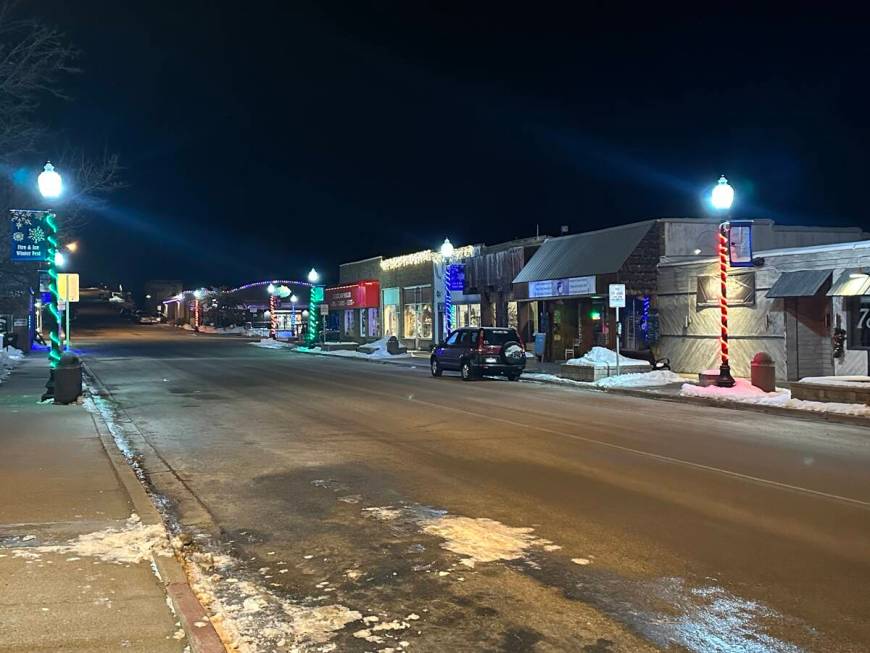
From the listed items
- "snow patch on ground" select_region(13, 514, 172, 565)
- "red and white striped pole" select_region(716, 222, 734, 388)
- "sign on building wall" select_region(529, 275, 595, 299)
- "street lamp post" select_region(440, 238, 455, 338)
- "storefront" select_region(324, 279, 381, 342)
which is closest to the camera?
"snow patch on ground" select_region(13, 514, 172, 565)

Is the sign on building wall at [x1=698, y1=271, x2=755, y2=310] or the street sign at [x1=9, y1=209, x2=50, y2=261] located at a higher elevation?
the street sign at [x1=9, y1=209, x2=50, y2=261]

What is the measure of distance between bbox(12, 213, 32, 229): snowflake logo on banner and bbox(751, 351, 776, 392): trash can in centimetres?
1692

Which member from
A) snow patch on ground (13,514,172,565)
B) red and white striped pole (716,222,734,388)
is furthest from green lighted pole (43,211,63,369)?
red and white striped pole (716,222,734,388)

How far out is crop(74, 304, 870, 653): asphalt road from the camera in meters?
5.21

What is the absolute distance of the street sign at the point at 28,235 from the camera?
17.8m

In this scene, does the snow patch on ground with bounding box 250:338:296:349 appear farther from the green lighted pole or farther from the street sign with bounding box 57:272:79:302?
the green lighted pole

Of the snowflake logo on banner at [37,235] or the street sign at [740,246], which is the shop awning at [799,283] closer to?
the street sign at [740,246]

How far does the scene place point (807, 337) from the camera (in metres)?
22.1

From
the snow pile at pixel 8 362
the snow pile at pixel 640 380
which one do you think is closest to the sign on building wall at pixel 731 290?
the snow pile at pixel 640 380

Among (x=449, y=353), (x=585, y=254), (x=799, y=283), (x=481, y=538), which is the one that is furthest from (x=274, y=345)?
(x=481, y=538)

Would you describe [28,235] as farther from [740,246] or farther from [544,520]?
[740,246]

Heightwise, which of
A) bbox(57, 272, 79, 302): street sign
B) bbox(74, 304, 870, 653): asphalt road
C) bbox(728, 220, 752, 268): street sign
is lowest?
bbox(74, 304, 870, 653): asphalt road

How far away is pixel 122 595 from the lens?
537 cm

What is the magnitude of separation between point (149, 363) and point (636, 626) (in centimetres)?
3348
